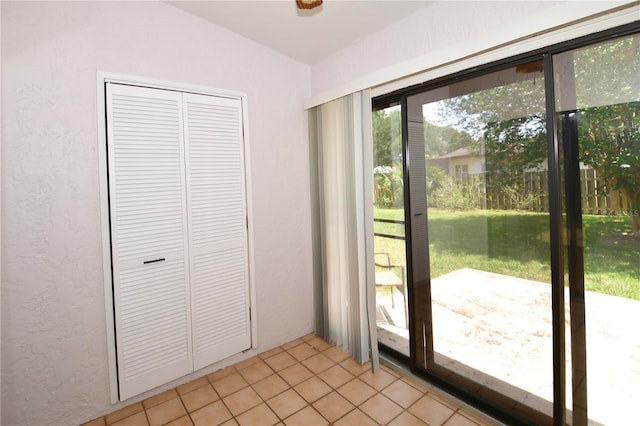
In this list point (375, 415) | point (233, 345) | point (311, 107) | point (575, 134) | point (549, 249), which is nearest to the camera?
point (575, 134)

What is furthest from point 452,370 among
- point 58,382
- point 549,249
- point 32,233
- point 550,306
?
point 32,233

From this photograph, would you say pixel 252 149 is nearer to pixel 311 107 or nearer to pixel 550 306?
pixel 311 107

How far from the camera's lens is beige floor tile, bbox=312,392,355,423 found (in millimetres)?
1954

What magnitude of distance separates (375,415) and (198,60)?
269 cm

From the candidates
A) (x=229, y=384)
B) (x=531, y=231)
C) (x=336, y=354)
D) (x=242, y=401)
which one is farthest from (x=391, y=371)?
(x=531, y=231)

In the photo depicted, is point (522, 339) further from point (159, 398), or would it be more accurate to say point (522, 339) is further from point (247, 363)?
point (159, 398)

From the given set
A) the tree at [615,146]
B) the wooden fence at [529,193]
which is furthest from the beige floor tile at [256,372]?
the tree at [615,146]

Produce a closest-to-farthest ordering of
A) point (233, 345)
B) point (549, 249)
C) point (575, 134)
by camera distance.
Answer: point (575, 134) → point (549, 249) → point (233, 345)

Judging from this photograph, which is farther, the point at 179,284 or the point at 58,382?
the point at 179,284

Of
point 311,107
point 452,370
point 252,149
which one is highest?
point 311,107

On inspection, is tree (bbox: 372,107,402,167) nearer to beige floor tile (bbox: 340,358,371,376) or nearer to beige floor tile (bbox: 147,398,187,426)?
beige floor tile (bbox: 340,358,371,376)

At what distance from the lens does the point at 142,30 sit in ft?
6.79

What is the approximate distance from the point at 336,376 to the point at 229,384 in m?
0.79

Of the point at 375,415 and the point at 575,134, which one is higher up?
the point at 575,134
